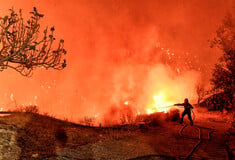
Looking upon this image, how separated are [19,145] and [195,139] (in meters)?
7.46

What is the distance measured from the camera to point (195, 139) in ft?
33.1

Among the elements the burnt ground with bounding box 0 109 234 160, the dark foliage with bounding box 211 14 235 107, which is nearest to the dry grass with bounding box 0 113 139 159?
the burnt ground with bounding box 0 109 234 160

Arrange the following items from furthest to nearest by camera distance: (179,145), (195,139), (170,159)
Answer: (195,139) → (179,145) → (170,159)

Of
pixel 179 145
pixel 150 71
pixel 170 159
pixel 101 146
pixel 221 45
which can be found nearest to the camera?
pixel 170 159

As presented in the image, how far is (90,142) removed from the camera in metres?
7.98

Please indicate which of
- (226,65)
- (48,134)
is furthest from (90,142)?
(226,65)

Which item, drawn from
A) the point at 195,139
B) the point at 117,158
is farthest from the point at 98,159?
the point at 195,139

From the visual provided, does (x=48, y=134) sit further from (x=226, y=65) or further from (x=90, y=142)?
(x=226, y=65)

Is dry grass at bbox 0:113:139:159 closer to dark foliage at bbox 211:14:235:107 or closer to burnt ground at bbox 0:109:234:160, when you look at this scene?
burnt ground at bbox 0:109:234:160

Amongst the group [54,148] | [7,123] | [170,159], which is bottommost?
[170,159]

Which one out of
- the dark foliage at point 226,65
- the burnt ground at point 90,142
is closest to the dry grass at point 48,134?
the burnt ground at point 90,142

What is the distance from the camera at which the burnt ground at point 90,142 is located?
669cm

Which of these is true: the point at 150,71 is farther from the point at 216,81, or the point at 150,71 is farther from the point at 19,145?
the point at 19,145

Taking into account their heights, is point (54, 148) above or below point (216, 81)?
below
